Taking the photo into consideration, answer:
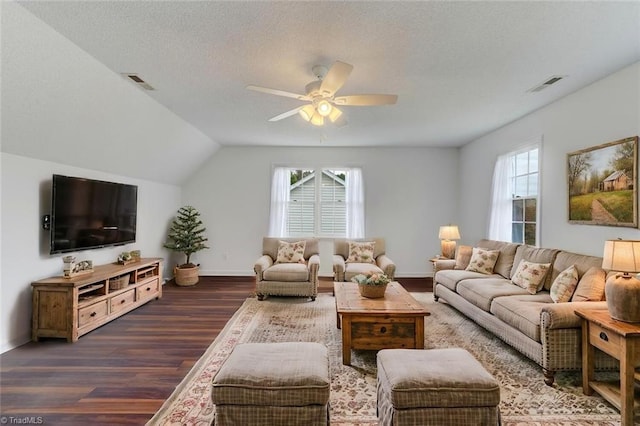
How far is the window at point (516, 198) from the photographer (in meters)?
4.21

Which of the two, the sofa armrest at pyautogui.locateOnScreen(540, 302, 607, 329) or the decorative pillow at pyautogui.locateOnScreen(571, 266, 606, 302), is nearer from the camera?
the sofa armrest at pyautogui.locateOnScreen(540, 302, 607, 329)

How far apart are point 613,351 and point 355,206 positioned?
15.1ft

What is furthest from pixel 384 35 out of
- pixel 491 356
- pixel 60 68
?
pixel 491 356

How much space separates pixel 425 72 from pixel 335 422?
9.86 feet

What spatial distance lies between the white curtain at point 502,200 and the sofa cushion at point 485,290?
119 centimetres

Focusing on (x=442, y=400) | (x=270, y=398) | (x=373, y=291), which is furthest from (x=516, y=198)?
(x=270, y=398)

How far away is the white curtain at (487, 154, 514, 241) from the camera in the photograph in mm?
4727

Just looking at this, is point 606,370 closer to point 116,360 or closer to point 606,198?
point 606,198

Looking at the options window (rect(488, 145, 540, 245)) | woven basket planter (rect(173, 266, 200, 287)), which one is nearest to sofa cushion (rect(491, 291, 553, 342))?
window (rect(488, 145, 540, 245))

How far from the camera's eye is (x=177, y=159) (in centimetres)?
538

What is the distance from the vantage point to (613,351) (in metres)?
2.06

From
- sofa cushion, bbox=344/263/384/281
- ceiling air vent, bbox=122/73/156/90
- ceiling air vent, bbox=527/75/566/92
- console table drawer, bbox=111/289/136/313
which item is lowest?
console table drawer, bbox=111/289/136/313

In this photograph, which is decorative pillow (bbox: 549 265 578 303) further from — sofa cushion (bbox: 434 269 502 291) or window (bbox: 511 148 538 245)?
window (bbox: 511 148 538 245)

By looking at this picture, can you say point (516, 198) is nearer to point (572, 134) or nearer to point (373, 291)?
point (572, 134)
